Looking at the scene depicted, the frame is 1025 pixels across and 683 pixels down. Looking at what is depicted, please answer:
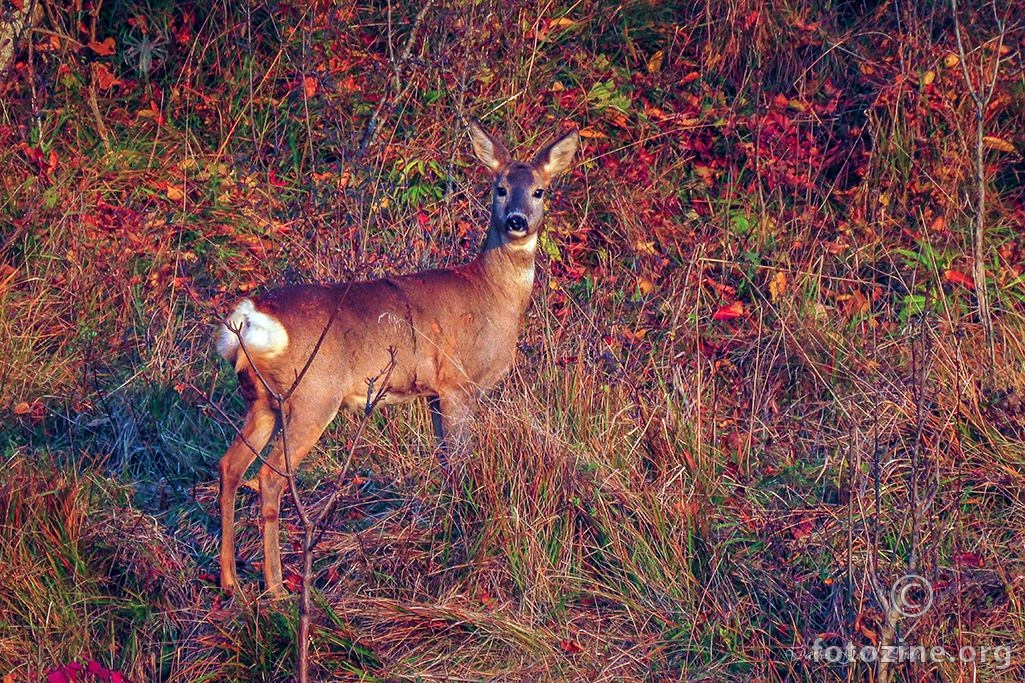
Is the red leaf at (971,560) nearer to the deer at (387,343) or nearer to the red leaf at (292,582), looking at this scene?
the deer at (387,343)

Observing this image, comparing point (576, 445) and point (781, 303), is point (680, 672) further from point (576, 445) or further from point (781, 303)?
point (781, 303)

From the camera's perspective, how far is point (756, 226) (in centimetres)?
666

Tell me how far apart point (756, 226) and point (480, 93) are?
174 centimetres

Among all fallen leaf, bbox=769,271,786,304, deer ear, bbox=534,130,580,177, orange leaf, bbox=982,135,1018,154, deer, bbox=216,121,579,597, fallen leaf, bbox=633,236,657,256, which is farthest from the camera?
orange leaf, bbox=982,135,1018,154

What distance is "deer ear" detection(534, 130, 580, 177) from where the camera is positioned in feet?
19.0

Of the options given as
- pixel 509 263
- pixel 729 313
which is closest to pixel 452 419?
pixel 509 263

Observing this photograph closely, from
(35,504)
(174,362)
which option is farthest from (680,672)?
(174,362)

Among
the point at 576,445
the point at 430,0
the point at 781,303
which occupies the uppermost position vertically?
the point at 430,0

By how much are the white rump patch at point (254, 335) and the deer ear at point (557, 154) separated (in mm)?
1736

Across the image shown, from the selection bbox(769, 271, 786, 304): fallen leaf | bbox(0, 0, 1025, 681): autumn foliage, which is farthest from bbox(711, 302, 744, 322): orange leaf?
bbox(769, 271, 786, 304): fallen leaf

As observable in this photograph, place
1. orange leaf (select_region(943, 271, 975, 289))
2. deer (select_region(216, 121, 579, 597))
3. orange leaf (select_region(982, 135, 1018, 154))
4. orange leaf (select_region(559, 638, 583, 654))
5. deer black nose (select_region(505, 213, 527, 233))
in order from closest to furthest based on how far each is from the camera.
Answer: orange leaf (select_region(559, 638, 583, 654)) < deer (select_region(216, 121, 579, 597)) < deer black nose (select_region(505, 213, 527, 233)) < orange leaf (select_region(943, 271, 975, 289)) < orange leaf (select_region(982, 135, 1018, 154))

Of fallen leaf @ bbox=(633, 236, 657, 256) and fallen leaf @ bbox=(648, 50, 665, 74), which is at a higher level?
fallen leaf @ bbox=(648, 50, 665, 74)

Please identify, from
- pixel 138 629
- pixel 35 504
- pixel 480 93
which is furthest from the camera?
pixel 480 93

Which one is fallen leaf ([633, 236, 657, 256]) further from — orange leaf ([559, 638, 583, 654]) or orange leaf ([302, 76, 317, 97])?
orange leaf ([559, 638, 583, 654])
